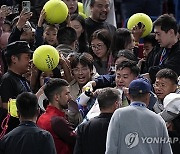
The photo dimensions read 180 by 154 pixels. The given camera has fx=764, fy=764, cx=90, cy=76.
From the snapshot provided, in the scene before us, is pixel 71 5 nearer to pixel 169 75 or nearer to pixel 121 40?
pixel 121 40

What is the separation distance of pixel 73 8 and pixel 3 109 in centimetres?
342

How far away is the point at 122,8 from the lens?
1423 cm

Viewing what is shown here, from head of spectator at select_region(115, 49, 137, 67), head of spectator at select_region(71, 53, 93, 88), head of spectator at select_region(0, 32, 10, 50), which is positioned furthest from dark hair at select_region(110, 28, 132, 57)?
head of spectator at select_region(0, 32, 10, 50)

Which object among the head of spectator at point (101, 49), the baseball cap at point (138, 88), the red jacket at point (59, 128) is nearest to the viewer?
the baseball cap at point (138, 88)

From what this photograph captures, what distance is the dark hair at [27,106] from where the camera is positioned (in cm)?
778

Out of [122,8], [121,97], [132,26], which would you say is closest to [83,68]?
[121,97]

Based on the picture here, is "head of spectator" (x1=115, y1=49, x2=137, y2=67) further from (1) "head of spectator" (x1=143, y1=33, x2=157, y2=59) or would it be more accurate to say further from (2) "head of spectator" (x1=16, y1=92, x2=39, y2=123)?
(2) "head of spectator" (x1=16, y1=92, x2=39, y2=123)

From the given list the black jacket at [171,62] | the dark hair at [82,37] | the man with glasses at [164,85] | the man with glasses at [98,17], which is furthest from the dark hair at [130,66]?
the man with glasses at [98,17]

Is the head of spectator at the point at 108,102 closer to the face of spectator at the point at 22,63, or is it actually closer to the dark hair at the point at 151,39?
the face of spectator at the point at 22,63

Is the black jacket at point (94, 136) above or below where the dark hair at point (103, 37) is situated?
below

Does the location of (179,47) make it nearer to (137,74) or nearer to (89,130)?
(137,74)

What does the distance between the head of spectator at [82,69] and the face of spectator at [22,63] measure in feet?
2.07

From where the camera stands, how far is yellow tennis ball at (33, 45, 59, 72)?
30.5ft

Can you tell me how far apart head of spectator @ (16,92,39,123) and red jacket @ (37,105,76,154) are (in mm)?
359
